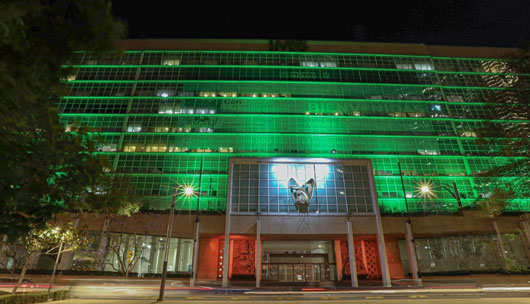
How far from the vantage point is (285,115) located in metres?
55.3

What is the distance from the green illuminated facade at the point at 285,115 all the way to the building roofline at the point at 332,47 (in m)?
1.37

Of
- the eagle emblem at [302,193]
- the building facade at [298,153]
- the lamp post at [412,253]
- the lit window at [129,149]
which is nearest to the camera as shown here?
the lamp post at [412,253]

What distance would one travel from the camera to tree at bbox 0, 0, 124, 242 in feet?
18.2

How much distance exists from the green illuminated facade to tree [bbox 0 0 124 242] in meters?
42.1

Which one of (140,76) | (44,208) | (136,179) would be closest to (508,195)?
(44,208)

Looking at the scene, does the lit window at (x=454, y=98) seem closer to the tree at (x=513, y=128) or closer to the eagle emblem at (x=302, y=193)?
the eagle emblem at (x=302, y=193)

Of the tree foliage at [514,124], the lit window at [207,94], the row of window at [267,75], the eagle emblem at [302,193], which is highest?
the row of window at [267,75]

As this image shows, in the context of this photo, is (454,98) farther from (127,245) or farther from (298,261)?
(127,245)

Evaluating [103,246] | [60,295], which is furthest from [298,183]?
[103,246]

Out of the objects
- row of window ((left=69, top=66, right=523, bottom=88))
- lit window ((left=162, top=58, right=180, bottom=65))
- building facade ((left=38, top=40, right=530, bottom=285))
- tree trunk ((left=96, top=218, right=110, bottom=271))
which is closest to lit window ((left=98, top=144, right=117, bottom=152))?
building facade ((left=38, top=40, right=530, bottom=285))

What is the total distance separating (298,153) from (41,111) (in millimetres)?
47630

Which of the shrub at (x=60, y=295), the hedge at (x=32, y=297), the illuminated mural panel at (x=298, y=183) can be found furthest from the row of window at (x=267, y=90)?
the hedge at (x=32, y=297)

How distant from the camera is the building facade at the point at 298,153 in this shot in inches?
1459

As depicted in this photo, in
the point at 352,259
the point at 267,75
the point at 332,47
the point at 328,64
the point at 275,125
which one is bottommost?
the point at 352,259
